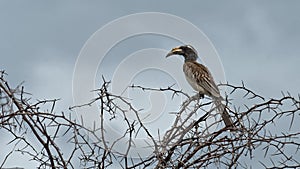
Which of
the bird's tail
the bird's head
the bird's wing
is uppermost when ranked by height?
the bird's head

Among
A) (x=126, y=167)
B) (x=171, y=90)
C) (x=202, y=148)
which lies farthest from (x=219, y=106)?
(x=126, y=167)

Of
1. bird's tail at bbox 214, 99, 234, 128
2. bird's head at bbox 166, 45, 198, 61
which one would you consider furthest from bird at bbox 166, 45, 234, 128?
bird's tail at bbox 214, 99, 234, 128

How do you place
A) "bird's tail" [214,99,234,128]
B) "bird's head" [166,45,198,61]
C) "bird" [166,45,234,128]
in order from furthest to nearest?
"bird's head" [166,45,198,61]
"bird" [166,45,234,128]
"bird's tail" [214,99,234,128]

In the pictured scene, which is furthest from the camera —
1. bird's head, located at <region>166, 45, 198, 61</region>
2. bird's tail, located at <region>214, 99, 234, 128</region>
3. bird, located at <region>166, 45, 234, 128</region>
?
bird's head, located at <region>166, 45, 198, 61</region>

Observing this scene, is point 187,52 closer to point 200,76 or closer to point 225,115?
point 200,76

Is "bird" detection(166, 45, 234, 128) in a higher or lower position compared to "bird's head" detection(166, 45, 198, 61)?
lower

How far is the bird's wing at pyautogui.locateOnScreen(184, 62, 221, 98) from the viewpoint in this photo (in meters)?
4.42

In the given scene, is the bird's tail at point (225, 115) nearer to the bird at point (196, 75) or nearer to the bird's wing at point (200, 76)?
the bird at point (196, 75)

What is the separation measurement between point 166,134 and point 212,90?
67.8 inches

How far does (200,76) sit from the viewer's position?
4648 millimetres

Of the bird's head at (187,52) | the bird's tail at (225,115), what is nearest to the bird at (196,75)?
the bird's head at (187,52)

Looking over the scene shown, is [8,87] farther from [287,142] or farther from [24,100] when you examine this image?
[287,142]

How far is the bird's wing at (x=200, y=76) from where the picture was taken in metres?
4.42

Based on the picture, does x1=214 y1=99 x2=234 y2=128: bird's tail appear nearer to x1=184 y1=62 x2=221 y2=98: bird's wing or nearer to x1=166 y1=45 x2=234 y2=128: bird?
x1=166 y1=45 x2=234 y2=128: bird
